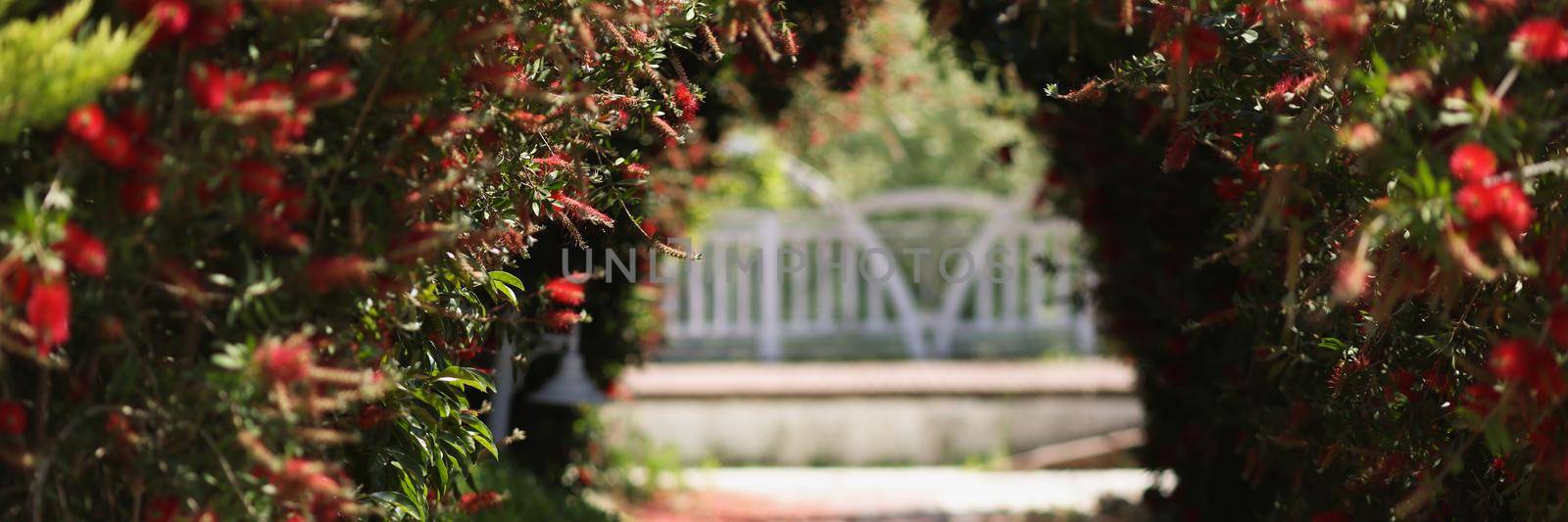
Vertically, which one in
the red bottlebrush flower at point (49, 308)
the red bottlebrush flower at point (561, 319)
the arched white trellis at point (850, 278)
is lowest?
the arched white trellis at point (850, 278)

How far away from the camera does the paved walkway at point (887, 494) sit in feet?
19.7

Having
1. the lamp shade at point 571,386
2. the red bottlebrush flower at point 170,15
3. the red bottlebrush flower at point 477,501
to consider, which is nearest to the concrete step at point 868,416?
the lamp shade at point 571,386

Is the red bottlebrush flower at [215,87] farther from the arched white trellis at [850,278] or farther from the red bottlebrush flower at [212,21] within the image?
the arched white trellis at [850,278]

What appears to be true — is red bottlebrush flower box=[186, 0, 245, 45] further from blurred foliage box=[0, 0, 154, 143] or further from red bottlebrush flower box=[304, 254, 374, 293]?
red bottlebrush flower box=[304, 254, 374, 293]

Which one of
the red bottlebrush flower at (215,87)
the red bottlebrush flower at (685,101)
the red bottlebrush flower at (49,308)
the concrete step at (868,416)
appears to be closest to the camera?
the red bottlebrush flower at (49,308)

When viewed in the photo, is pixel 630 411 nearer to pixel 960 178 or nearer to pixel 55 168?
pixel 960 178

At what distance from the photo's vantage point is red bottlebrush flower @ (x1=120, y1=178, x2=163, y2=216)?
1.59 meters

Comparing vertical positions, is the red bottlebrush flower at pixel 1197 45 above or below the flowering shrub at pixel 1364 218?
above

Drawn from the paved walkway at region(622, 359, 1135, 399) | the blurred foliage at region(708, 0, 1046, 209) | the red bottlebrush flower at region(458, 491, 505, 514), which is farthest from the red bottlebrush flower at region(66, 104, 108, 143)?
the paved walkway at region(622, 359, 1135, 399)

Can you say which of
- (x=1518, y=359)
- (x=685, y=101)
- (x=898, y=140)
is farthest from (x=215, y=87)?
(x=898, y=140)

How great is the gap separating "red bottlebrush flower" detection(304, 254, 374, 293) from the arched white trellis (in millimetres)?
6415

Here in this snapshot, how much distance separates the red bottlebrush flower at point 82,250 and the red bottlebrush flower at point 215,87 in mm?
188

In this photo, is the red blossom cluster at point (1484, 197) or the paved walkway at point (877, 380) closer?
the red blossom cluster at point (1484, 197)

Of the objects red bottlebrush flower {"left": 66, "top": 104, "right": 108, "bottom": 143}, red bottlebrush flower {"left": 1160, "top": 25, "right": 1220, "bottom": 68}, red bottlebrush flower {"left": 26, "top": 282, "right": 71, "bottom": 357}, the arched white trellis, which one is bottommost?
the arched white trellis
